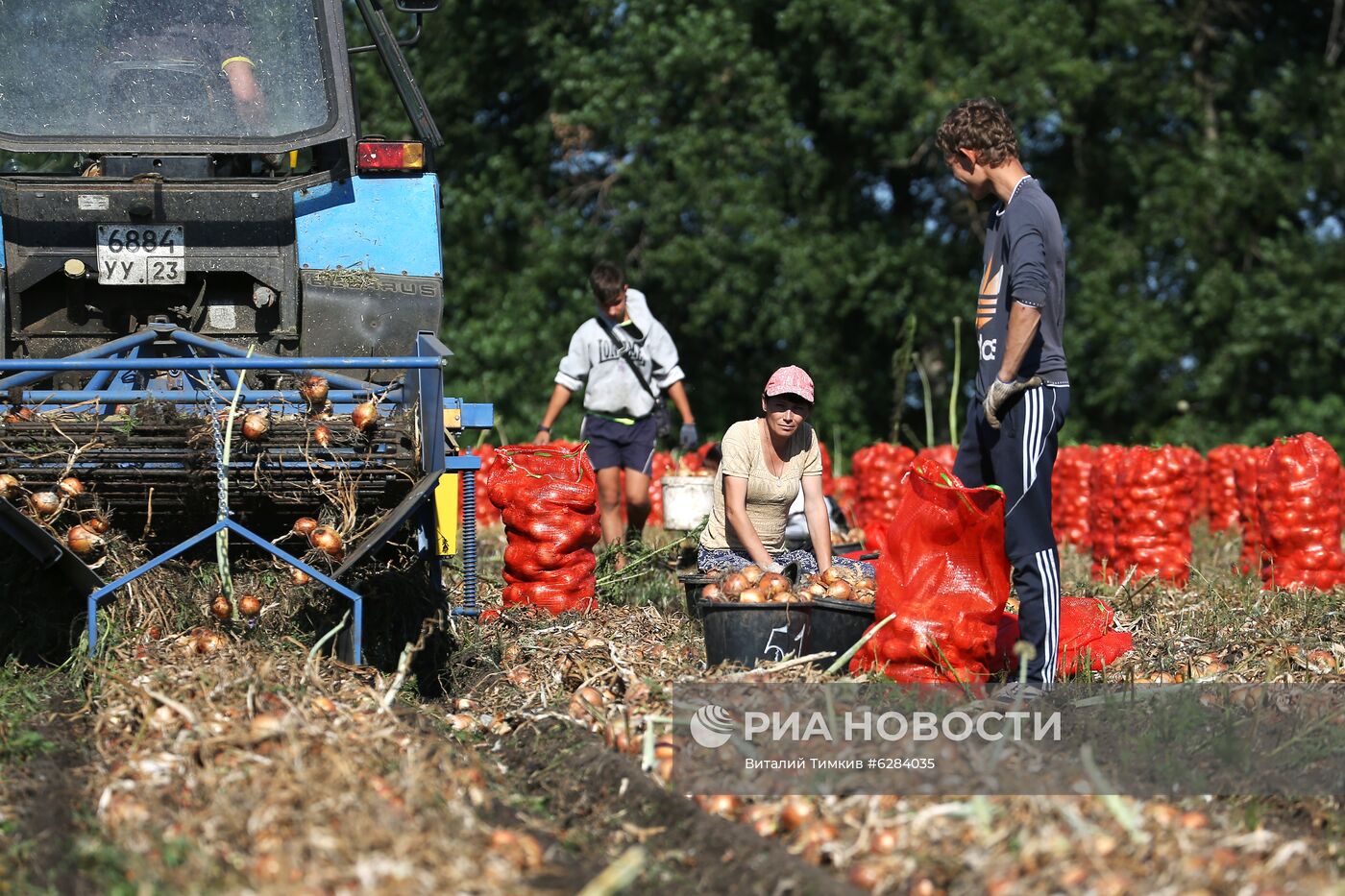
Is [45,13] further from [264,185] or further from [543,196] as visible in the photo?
[543,196]

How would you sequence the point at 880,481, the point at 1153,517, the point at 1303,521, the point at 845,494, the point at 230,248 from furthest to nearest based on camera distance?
the point at 845,494
the point at 880,481
the point at 1153,517
the point at 1303,521
the point at 230,248

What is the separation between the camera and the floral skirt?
22.7 ft

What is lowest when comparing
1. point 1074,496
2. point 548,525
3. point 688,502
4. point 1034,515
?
point 1074,496

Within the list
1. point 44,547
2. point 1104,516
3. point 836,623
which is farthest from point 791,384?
point 1104,516

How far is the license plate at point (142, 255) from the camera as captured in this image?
21.7 feet

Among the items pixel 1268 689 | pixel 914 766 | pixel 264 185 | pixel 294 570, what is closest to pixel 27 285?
pixel 264 185

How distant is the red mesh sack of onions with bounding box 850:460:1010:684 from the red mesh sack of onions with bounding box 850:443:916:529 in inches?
220

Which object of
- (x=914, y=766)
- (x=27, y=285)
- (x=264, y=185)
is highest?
(x=264, y=185)

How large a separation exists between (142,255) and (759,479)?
2888 millimetres

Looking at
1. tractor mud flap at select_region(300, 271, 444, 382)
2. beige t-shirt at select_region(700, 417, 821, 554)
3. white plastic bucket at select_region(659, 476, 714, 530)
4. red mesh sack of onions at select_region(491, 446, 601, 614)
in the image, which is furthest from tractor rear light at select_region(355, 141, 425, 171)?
white plastic bucket at select_region(659, 476, 714, 530)

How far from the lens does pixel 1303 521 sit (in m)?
8.31

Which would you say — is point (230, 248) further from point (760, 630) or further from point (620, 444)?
point (620, 444)

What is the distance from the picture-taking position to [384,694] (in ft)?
16.7

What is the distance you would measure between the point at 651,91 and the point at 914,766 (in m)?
16.0
